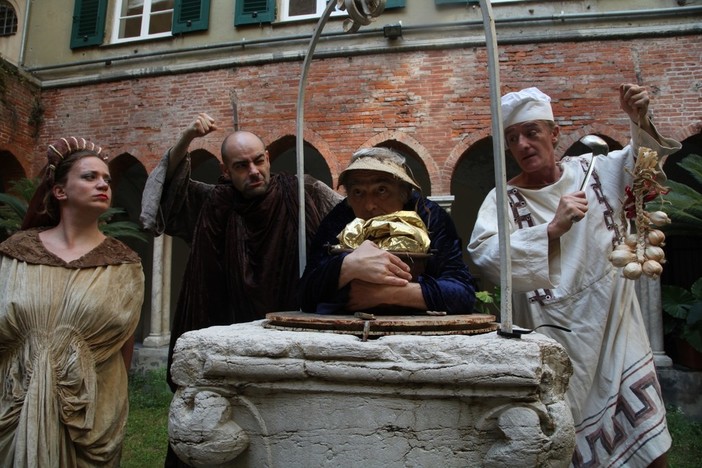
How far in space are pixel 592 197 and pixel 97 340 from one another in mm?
2345

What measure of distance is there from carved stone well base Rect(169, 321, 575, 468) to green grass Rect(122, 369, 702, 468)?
4006 mm

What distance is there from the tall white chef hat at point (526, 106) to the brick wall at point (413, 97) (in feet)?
19.9

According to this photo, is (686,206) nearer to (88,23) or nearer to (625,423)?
(625,423)

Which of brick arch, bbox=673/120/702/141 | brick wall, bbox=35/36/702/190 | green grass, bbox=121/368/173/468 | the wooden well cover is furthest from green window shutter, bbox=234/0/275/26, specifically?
the wooden well cover

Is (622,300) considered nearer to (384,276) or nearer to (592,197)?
(592,197)

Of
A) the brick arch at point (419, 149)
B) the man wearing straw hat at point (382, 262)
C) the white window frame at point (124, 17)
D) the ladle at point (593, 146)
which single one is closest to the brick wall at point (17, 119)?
the white window frame at point (124, 17)

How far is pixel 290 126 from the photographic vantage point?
915 cm

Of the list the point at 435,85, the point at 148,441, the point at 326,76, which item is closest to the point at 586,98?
the point at 435,85

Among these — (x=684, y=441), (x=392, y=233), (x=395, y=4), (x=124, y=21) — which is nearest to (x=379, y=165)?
(x=392, y=233)

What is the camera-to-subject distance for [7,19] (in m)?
11.6

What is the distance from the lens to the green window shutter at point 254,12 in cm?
964

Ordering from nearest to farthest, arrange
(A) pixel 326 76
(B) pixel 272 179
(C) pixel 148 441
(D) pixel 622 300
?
(D) pixel 622 300 < (B) pixel 272 179 < (C) pixel 148 441 < (A) pixel 326 76

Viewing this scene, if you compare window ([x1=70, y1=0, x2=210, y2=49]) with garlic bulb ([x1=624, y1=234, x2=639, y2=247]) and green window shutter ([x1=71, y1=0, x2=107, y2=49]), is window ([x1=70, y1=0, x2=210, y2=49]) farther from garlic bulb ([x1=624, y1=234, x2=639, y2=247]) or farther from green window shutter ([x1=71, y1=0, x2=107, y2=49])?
garlic bulb ([x1=624, y1=234, x2=639, y2=247])

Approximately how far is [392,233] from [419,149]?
6799 millimetres
